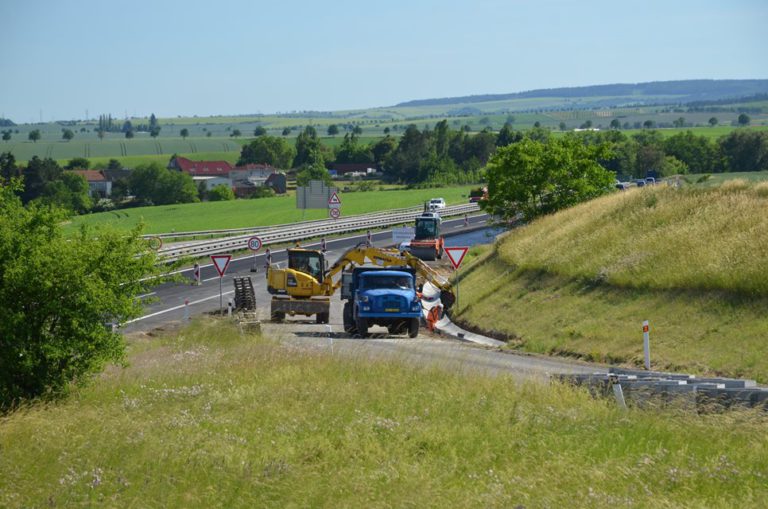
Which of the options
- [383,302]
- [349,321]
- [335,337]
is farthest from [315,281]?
[383,302]

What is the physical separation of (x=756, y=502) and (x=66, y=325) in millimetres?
11262

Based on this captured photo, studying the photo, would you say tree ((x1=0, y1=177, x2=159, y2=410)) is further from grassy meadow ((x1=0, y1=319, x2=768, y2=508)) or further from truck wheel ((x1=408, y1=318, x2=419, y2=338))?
truck wheel ((x1=408, y1=318, x2=419, y2=338))

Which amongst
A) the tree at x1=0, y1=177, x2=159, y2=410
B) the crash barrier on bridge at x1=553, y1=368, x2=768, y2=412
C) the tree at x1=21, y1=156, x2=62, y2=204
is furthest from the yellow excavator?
the tree at x1=21, y1=156, x2=62, y2=204

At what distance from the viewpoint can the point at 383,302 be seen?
1314 inches

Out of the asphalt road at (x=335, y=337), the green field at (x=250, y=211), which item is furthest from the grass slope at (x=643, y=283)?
the green field at (x=250, y=211)

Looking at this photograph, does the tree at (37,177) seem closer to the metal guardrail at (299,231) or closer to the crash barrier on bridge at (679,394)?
the metal guardrail at (299,231)

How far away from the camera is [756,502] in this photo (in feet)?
36.1

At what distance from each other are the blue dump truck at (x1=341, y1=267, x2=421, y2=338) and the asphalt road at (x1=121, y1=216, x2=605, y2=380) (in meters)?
0.45

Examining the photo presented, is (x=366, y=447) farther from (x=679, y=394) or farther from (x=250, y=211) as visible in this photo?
(x=250, y=211)

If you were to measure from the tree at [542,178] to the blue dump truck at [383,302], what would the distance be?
21690mm

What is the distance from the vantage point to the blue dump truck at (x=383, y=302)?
3334cm

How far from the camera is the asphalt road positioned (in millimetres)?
23797

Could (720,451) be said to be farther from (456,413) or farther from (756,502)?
(456,413)

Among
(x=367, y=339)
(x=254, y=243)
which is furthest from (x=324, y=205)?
(x=367, y=339)
